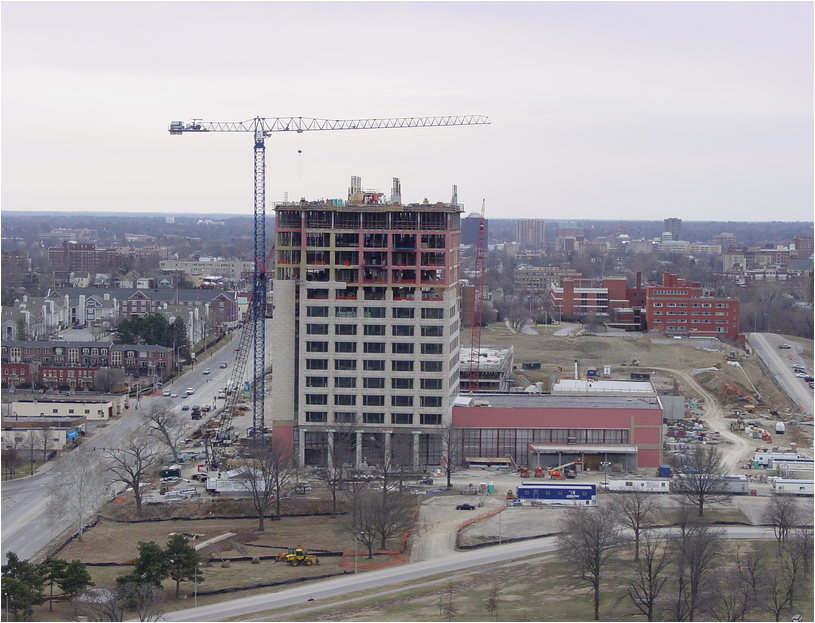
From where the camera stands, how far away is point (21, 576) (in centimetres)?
4084

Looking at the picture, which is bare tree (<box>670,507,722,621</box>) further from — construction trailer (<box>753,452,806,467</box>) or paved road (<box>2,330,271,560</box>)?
paved road (<box>2,330,271,560</box>)

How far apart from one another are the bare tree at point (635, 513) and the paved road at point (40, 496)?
25987 millimetres

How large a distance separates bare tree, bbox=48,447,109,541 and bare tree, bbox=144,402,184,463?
34.1ft

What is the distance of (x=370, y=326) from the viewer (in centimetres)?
6462

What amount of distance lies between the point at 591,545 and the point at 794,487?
21.7 m

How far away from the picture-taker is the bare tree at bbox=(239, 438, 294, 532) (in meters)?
55.2

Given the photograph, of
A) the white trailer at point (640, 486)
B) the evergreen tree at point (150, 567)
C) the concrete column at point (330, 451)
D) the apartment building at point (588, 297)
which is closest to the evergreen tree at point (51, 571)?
the evergreen tree at point (150, 567)

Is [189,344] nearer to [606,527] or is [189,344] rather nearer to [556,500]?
[556,500]

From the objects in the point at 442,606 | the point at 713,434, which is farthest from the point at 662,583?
the point at 713,434

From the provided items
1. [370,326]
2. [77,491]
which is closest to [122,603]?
[77,491]

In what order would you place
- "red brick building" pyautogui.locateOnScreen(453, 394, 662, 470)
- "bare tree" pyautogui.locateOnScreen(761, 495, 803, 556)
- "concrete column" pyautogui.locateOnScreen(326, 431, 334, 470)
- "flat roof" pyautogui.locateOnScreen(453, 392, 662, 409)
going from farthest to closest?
"flat roof" pyautogui.locateOnScreen(453, 392, 662, 409), "red brick building" pyautogui.locateOnScreen(453, 394, 662, 470), "concrete column" pyautogui.locateOnScreen(326, 431, 334, 470), "bare tree" pyautogui.locateOnScreen(761, 495, 803, 556)

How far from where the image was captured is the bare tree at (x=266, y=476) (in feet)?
181

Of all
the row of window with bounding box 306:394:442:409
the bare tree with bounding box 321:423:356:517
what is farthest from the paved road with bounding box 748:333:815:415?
the bare tree with bounding box 321:423:356:517

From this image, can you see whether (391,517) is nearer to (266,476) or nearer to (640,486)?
(266,476)
